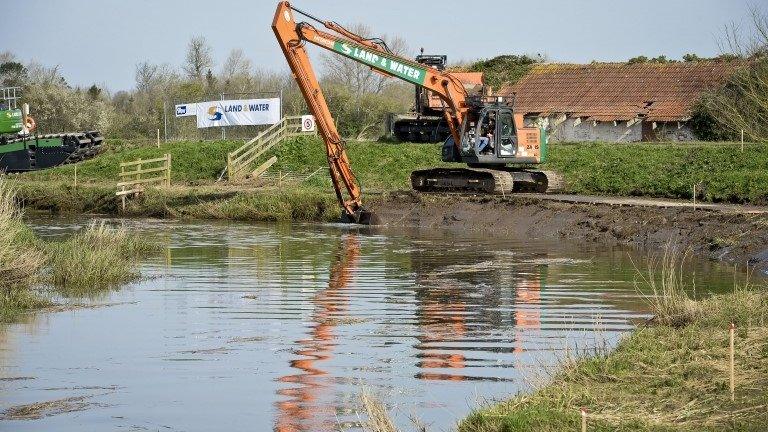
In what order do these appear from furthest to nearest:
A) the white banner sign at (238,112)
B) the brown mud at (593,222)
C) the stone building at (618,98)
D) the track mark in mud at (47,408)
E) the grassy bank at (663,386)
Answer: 1. the white banner sign at (238,112)
2. the stone building at (618,98)
3. the brown mud at (593,222)
4. the track mark in mud at (47,408)
5. the grassy bank at (663,386)

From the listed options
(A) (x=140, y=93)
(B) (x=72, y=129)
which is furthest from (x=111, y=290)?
(A) (x=140, y=93)

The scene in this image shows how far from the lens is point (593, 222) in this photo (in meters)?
34.2

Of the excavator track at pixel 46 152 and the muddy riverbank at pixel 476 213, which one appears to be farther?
the excavator track at pixel 46 152

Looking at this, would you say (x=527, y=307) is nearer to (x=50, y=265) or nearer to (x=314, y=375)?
(x=314, y=375)

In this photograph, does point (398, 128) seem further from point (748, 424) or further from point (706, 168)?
point (748, 424)

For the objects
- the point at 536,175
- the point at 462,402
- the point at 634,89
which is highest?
the point at 634,89

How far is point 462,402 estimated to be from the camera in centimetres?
1386

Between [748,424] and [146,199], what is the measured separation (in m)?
33.5

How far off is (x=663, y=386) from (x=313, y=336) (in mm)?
6570

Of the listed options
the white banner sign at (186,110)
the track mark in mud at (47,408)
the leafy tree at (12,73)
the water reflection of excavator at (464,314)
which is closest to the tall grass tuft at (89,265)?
the water reflection of excavator at (464,314)

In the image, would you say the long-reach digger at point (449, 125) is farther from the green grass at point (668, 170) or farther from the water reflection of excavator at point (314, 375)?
the water reflection of excavator at point (314, 375)

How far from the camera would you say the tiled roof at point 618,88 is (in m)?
51.7

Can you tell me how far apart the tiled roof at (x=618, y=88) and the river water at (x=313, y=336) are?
22.7 meters

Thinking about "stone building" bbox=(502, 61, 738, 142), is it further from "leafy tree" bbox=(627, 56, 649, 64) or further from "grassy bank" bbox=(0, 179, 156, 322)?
"grassy bank" bbox=(0, 179, 156, 322)
